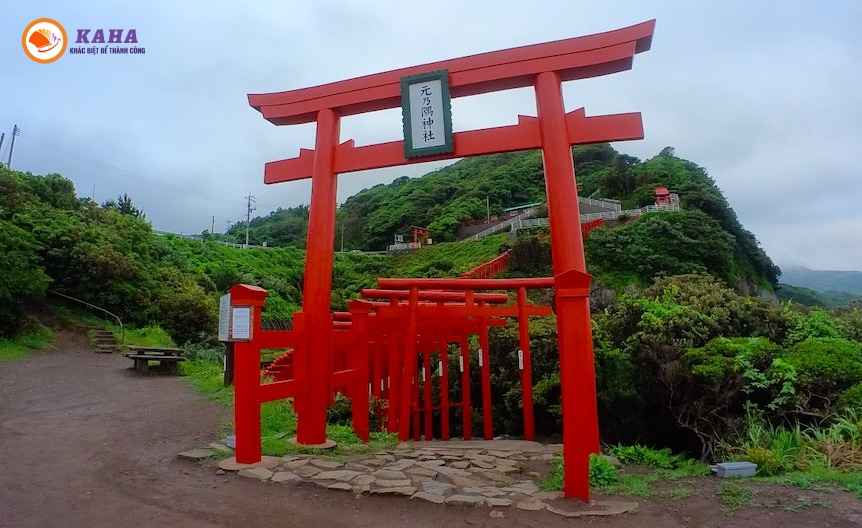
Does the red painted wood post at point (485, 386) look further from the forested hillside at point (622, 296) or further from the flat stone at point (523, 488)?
the flat stone at point (523, 488)

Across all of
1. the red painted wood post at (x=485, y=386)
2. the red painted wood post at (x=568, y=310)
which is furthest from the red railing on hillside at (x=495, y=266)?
the red painted wood post at (x=568, y=310)

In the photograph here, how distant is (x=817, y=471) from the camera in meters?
4.78

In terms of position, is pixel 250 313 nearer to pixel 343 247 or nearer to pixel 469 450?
pixel 469 450

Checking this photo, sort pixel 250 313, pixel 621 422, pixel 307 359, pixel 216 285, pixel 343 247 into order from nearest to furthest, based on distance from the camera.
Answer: pixel 250 313 < pixel 307 359 < pixel 621 422 < pixel 216 285 < pixel 343 247

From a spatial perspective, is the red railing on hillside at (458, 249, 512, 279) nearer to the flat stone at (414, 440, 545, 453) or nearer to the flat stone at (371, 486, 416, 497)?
the flat stone at (414, 440, 545, 453)

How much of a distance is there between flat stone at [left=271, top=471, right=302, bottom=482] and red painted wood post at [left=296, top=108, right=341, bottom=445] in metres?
1.20

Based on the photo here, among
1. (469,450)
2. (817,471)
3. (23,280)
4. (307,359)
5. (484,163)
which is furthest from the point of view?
(484,163)

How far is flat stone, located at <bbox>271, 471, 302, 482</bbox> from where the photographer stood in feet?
15.8

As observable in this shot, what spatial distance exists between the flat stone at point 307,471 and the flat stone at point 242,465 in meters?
0.29

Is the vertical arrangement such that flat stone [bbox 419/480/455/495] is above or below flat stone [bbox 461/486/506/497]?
above

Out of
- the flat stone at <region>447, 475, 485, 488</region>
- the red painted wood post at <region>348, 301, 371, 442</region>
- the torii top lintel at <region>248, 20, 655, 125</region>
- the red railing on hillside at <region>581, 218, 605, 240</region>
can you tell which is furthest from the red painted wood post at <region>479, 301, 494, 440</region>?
the red railing on hillside at <region>581, 218, 605, 240</region>

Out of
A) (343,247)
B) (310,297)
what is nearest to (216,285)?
(343,247)

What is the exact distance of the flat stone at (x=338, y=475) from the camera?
482 centimetres

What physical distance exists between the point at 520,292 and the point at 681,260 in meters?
17.5
